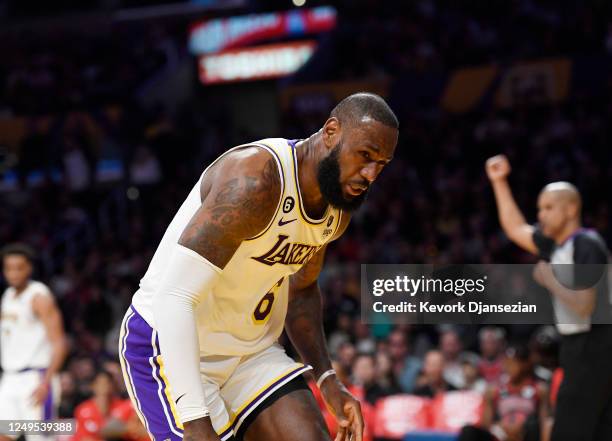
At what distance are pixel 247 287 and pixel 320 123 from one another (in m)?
12.3

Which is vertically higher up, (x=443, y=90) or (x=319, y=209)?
(x=443, y=90)

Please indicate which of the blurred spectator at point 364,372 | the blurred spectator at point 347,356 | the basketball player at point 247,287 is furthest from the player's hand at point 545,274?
the blurred spectator at point 347,356

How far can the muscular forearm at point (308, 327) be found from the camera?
3.83 metres

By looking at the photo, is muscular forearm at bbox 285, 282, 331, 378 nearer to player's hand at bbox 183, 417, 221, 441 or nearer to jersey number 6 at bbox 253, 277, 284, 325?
jersey number 6 at bbox 253, 277, 284, 325

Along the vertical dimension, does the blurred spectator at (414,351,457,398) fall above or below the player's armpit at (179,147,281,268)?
below

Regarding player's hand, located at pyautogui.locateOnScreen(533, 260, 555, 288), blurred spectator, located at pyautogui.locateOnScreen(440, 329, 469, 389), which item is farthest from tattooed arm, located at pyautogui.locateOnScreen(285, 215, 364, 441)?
blurred spectator, located at pyautogui.locateOnScreen(440, 329, 469, 389)

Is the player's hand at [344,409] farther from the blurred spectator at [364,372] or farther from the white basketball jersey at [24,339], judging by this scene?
the blurred spectator at [364,372]

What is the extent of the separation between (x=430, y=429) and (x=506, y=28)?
927 cm

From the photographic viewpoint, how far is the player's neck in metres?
3.32

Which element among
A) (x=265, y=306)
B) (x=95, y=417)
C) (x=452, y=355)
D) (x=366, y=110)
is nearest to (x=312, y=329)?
(x=265, y=306)

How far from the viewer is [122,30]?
20453 millimetres

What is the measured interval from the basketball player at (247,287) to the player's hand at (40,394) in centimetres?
392

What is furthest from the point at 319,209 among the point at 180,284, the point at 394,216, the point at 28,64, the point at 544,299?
the point at 28,64

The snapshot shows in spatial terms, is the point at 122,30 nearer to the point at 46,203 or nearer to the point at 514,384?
the point at 46,203
